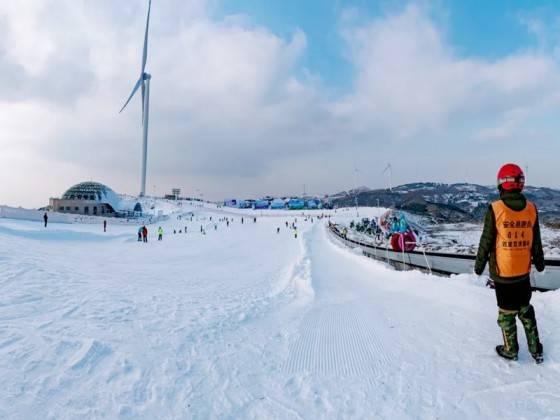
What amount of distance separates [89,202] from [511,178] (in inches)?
3928

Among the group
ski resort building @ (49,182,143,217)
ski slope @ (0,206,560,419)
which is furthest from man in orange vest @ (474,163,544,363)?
ski resort building @ (49,182,143,217)

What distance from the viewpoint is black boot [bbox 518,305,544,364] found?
339 cm

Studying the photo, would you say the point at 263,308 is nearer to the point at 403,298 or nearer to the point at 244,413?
the point at 403,298

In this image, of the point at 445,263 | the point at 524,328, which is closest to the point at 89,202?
the point at 445,263

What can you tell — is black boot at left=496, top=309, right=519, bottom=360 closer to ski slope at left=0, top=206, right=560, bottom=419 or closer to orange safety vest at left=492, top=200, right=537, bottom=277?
ski slope at left=0, top=206, right=560, bottom=419

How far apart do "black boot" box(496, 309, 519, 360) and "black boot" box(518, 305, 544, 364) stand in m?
0.10

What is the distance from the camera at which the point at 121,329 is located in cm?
470

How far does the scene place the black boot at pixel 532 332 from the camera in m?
3.39

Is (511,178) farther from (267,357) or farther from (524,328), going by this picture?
(267,357)

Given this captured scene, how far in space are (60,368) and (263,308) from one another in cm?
371

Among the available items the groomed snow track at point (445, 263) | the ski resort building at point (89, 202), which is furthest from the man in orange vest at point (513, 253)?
the ski resort building at point (89, 202)

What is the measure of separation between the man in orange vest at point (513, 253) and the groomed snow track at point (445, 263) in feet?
11.8

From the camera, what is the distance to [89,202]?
87.5 meters

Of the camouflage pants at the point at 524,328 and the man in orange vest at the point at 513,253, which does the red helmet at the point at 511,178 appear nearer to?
the man in orange vest at the point at 513,253
